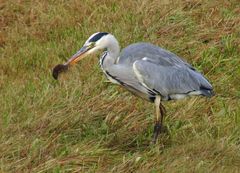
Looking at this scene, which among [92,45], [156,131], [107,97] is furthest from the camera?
[107,97]

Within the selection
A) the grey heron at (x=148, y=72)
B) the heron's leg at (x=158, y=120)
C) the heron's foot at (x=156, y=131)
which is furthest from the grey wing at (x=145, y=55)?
the heron's foot at (x=156, y=131)

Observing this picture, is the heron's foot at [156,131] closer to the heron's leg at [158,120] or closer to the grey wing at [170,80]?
Answer: the heron's leg at [158,120]

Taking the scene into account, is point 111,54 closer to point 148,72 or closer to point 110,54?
point 110,54

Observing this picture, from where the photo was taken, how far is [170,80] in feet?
19.3

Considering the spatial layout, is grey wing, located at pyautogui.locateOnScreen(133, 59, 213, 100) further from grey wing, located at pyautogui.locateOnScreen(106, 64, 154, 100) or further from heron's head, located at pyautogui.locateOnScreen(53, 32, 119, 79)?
heron's head, located at pyautogui.locateOnScreen(53, 32, 119, 79)

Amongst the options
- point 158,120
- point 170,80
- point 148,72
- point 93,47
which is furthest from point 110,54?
point 158,120

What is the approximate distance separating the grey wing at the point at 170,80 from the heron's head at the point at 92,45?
0.99 ft

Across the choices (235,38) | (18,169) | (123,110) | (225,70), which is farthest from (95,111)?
(235,38)

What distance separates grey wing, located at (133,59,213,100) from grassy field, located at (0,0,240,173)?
1.11ft

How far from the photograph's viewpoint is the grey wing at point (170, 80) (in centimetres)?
575

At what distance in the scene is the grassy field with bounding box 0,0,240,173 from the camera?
17.6ft

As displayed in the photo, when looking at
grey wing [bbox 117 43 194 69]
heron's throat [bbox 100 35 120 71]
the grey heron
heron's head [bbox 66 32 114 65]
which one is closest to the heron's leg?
the grey heron

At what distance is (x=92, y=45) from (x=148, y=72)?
510 millimetres

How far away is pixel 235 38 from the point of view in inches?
315
